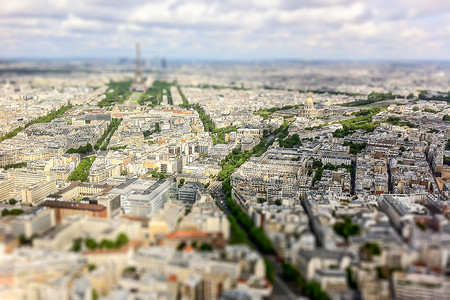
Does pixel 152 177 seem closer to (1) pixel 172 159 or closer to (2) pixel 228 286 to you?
(1) pixel 172 159

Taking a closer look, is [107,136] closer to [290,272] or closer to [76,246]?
[76,246]

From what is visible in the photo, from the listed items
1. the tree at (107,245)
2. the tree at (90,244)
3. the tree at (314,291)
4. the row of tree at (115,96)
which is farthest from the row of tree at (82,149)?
the tree at (314,291)

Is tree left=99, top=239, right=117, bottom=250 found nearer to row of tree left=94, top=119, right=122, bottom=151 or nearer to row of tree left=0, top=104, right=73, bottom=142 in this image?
row of tree left=94, top=119, right=122, bottom=151

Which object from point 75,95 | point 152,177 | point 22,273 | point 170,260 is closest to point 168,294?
point 170,260

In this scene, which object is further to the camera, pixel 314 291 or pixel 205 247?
pixel 205 247

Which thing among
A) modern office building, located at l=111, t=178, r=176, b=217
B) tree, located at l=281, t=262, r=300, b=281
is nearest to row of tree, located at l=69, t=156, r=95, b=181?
modern office building, located at l=111, t=178, r=176, b=217

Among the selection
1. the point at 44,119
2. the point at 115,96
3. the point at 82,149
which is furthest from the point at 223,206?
the point at 115,96

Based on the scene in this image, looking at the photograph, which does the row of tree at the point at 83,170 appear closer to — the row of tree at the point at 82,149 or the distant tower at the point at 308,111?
the row of tree at the point at 82,149

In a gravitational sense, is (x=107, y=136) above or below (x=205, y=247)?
above
